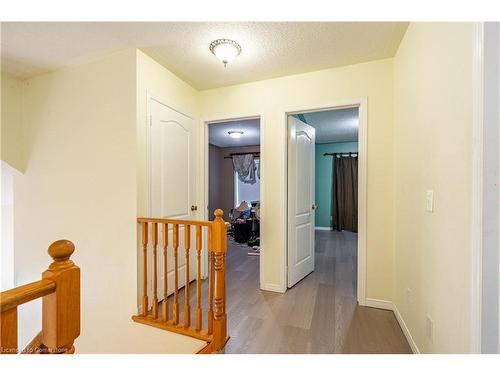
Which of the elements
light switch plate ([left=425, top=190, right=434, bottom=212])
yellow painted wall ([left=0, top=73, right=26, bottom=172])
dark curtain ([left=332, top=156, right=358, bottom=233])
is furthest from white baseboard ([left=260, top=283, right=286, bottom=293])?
dark curtain ([left=332, top=156, right=358, bottom=233])

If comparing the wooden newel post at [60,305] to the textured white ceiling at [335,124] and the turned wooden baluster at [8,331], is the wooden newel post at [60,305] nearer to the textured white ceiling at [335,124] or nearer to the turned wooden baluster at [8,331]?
the turned wooden baluster at [8,331]

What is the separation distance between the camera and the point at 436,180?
50.0 inches

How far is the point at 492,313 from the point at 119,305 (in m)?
2.51

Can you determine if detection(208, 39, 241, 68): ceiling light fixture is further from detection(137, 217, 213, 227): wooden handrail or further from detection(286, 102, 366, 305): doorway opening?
detection(137, 217, 213, 227): wooden handrail

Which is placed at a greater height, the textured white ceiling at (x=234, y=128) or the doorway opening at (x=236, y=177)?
the textured white ceiling at (x=234, y=128)

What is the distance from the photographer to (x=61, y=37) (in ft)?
6.06

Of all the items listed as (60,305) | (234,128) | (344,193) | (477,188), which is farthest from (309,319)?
(344,193)

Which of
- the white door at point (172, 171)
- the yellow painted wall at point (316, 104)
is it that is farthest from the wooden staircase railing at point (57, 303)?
the yellow painted wall at point (316, 104)

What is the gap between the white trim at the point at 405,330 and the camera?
1.55 m

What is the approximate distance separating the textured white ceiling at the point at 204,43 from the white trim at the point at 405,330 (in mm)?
2277

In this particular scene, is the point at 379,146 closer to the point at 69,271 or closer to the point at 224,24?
the point at 224,24

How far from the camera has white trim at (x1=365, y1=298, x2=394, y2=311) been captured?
7.00 ft

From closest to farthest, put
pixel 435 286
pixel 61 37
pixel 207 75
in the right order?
pixel 435 286 → pixel 61 37 → pixel 207 75
